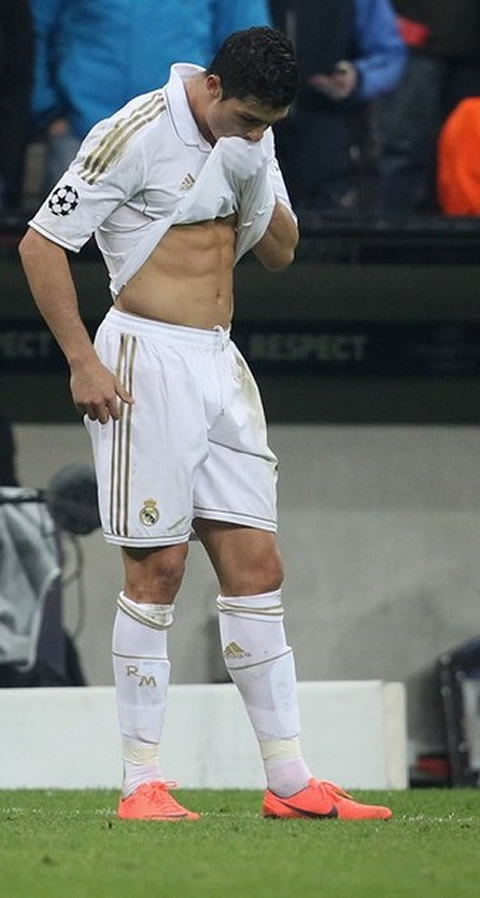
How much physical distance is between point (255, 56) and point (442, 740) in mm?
5628

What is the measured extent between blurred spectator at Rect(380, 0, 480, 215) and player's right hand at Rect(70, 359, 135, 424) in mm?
3959

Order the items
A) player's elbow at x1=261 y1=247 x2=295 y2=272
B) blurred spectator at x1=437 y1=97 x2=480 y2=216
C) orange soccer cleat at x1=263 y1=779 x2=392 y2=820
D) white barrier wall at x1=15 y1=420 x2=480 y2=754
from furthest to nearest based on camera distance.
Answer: white barrier wall at x1=15 y1=420 x2=480 y2=754
blurred spectator at x1=437 y1=97 x2=480 y2=216
player's elbow at x1=261 y1=247 x2=295 y2=272
orange soccer cleat at x1=263 y1=779 x2=392 y2=820

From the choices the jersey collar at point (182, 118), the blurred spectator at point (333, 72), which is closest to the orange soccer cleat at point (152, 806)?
the jersey collar at point (182, 118)

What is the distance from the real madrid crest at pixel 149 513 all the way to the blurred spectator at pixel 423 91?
13.0 feet

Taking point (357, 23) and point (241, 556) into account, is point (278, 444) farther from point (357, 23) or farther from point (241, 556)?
point (241, 556)

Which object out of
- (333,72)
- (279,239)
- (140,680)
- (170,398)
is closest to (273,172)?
(279,239)

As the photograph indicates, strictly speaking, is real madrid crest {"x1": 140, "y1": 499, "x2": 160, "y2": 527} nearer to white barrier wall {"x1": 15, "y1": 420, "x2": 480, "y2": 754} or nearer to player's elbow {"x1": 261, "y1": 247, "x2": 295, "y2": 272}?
player's elbow {"x1": 261, "y1": 247, "x2": 295, "y2": 272}

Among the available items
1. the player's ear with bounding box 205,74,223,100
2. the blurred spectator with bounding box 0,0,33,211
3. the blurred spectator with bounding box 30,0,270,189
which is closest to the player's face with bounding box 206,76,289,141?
the player's ear with bounding box 205,74,223,100

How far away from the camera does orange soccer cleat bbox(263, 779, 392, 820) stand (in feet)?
16.8

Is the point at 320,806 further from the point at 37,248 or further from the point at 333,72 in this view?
the point at 333,72

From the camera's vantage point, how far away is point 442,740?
9938 millimetres

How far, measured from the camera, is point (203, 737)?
8.14 meters

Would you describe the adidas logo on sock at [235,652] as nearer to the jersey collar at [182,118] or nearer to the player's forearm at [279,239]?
the player's forearm at [279,239]

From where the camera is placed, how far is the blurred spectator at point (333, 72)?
332 inches
